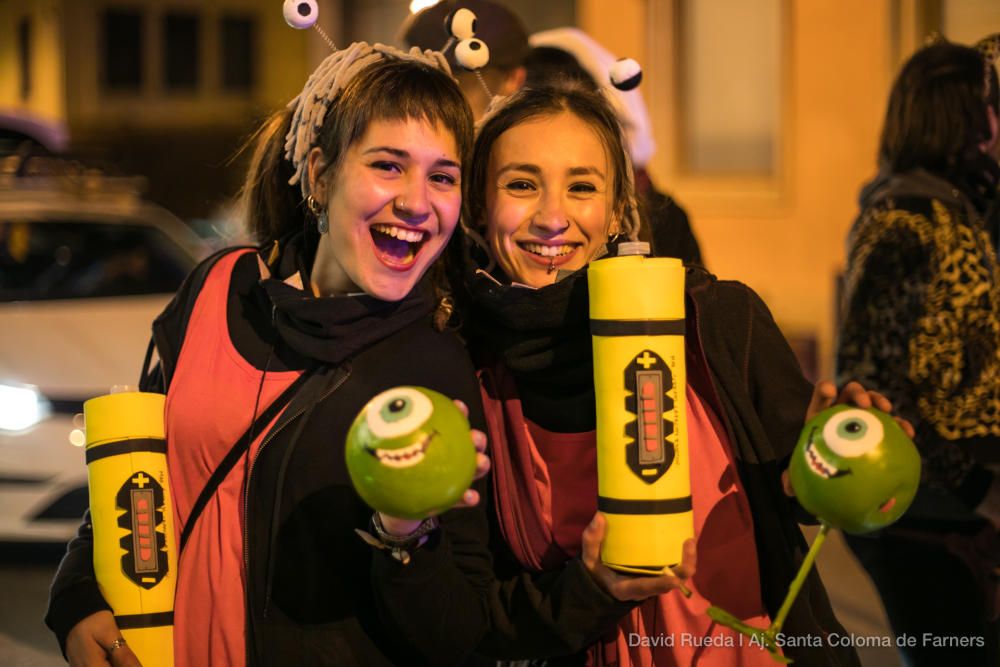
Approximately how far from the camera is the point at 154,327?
8.60 ft

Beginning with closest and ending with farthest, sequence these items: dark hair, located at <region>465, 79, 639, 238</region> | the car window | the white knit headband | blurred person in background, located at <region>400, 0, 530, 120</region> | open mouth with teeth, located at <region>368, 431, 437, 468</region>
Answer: open mouth with teeth, located at <region>368, 431, 437, 468</region>, the white knit headband, dark hair, located at <region>465, 79, 639, 238</region>, blurred person in background, located at <region>400, 0, 530, 120</region>, the car window

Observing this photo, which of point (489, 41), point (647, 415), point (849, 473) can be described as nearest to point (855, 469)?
point (849, 473)

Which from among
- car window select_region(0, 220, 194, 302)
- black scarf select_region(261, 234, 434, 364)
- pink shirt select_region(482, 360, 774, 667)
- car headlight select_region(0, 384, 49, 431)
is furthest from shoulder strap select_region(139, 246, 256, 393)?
car window select_region(0, 220, 194, 302)

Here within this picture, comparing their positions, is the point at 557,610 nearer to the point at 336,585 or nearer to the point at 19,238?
the point at 336,585

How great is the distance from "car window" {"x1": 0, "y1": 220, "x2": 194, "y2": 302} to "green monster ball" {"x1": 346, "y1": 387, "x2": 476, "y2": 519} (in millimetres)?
4519

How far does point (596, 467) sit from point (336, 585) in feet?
1.88

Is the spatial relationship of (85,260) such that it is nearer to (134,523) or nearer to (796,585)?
(134,523)

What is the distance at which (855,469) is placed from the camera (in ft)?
6.79

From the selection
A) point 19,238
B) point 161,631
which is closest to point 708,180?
point 19,238

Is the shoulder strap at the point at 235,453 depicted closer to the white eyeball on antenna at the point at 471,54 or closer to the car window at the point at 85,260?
the white eyeball on antenna at the point at 471,54

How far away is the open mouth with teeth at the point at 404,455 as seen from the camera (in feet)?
6.47

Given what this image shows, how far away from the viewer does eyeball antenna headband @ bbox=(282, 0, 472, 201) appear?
8.25 feet

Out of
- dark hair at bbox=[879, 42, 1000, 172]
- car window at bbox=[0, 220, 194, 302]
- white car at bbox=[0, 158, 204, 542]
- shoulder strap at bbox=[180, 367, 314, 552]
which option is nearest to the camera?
shoulder strap at bbox=[180, 367, 314, 552]

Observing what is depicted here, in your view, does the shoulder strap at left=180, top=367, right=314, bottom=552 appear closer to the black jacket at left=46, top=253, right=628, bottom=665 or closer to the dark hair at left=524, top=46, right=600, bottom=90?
the black jacket at left=46, top=253, right=628, bottom=665
